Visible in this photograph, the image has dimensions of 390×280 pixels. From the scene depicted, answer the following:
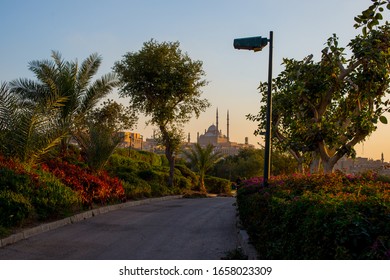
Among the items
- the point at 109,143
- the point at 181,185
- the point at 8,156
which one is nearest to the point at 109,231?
the point at 8,156

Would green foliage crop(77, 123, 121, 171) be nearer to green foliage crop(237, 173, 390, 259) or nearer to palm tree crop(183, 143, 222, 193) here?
green foliage crop(237, 173, 390, 259)

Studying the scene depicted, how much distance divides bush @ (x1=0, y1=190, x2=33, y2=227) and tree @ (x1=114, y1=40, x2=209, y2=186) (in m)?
16.8

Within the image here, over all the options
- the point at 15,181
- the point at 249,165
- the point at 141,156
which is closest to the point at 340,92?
the point at 15,181

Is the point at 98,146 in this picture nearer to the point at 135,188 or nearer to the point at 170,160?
the point at 135,188

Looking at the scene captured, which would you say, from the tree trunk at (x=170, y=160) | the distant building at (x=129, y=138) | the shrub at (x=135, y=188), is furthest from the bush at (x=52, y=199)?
the tree trunk at (x=170, y=160)

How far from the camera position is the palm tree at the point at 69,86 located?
20438 millimetres

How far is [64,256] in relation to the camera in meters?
7.85

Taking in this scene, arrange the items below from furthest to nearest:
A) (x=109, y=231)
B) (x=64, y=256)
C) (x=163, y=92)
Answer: (x=163, y=92)
(x=109, y=231)
(x=64, y=256)

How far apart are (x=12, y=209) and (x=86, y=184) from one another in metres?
5.66

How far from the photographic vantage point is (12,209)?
1008 centimetres

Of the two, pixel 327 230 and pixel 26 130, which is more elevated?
pixel 26 130

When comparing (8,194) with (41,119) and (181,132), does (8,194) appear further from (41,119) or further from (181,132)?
(181,132)

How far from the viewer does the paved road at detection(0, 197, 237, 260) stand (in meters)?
8.09
